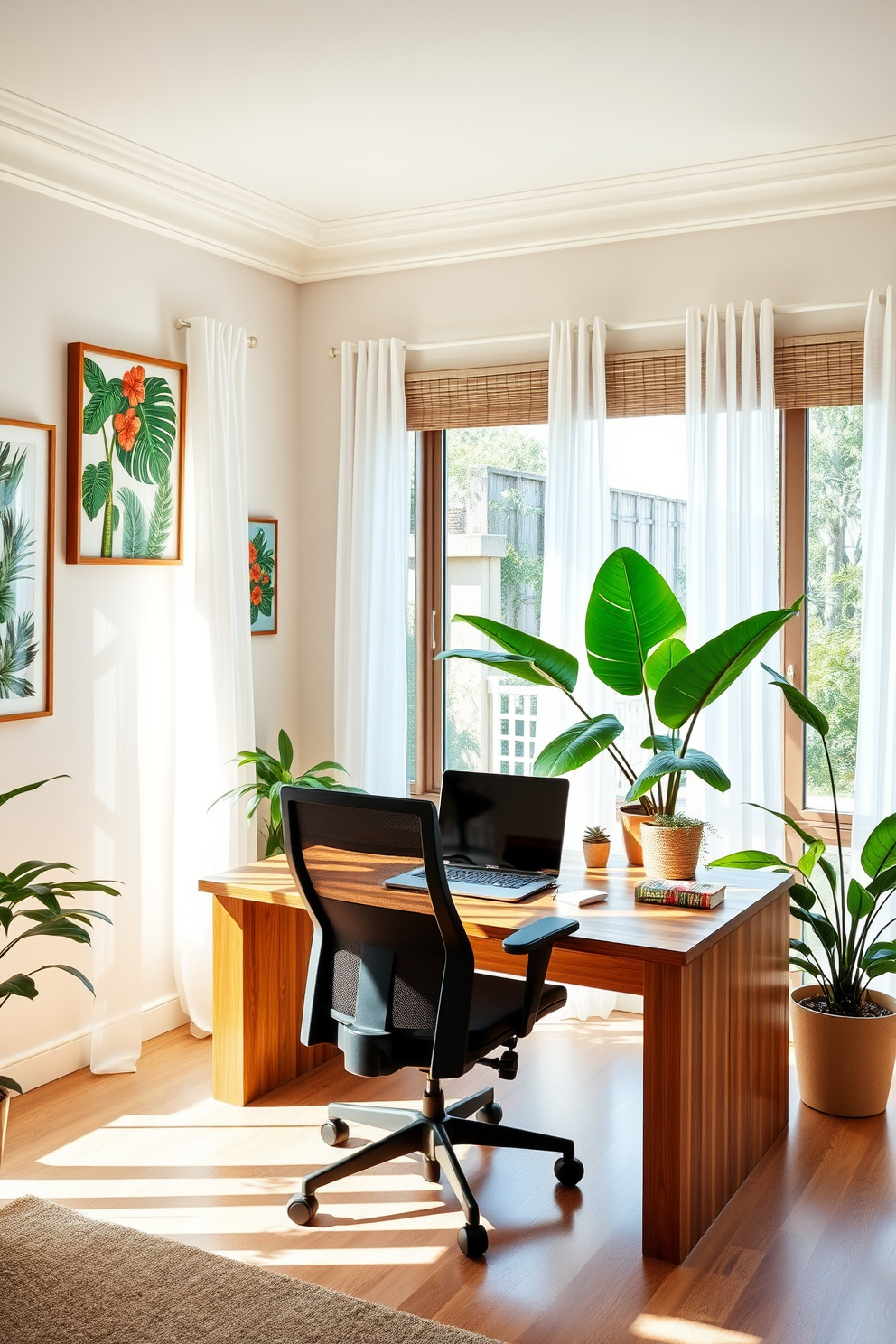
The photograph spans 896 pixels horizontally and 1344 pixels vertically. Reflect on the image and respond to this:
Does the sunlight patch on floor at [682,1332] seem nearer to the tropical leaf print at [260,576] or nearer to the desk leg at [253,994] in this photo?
the desk leg at [253,994]

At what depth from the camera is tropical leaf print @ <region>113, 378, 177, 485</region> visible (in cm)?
399

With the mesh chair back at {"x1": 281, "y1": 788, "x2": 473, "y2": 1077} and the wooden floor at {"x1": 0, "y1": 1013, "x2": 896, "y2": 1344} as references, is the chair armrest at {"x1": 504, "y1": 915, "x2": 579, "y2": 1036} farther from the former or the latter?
the wooden floor at {"x1": 0, "y1": 1013, "x2": 896, "y2": 1344}

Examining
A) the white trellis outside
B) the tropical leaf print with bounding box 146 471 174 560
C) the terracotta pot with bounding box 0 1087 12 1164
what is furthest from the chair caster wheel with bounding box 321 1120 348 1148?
the tropical leaf print with bounding box 146 471 174 560

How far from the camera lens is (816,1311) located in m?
2.52

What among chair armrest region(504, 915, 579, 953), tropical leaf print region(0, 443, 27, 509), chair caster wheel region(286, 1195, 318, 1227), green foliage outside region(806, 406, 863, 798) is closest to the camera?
chair armrest region(504, 915, 579, 953)

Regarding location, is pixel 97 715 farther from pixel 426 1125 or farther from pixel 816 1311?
pixel 816 1311

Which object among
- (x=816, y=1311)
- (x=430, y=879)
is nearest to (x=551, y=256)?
Answer: (x=430, y=879)

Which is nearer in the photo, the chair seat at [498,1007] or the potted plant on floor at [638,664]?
the chair seat at [498,1007]

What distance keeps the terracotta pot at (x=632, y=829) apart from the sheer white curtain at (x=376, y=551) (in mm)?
1325

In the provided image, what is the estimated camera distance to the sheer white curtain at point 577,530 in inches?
167

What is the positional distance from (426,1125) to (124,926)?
1445mm

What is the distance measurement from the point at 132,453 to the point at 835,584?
240 cm

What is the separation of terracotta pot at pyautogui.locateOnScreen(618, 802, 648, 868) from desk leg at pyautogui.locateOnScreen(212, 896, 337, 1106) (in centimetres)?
101

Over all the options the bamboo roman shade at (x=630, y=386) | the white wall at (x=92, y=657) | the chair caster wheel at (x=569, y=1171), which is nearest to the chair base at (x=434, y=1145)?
the chair caster wheel at (x=569, y=1171)
